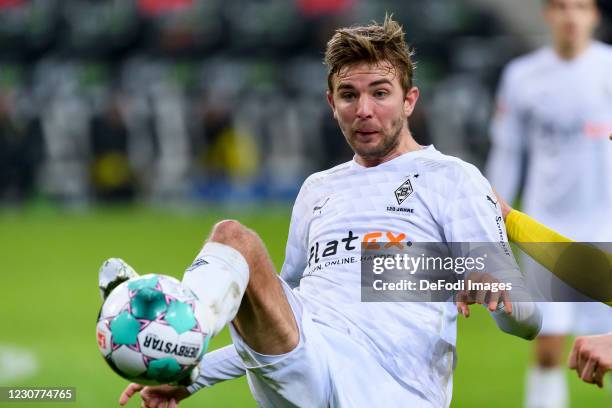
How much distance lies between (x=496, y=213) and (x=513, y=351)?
224 inches

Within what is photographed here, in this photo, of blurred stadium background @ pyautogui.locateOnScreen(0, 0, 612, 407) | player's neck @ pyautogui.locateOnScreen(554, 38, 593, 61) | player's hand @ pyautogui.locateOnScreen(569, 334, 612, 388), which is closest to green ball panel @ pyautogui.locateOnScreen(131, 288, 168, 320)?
player's hand @ pyautogui.locateOnScreen(569, 334, 612, 388)

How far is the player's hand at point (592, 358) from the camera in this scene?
13.4 feet

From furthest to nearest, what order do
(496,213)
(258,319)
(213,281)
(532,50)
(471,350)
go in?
(532,50)
(471,350)
(496,213)
(258,319)
(213,281)

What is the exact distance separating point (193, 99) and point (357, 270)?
1893 cm

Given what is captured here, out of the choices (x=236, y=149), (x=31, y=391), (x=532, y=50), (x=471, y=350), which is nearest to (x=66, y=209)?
(x=236, y=149)

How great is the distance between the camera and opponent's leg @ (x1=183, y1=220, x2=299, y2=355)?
14.1 ft

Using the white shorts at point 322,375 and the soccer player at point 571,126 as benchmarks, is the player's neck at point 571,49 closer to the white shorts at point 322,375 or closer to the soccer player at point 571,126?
the soccer player at point 571,126

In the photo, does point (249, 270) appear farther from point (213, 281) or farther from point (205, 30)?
point (205, 30)

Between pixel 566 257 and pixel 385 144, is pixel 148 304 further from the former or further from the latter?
pixel 566 257

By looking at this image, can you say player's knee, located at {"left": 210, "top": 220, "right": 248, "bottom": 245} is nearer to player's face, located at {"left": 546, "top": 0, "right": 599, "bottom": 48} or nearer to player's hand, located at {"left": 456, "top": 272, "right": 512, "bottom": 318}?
player's hand, located at {"left": 456, "top": 272, "right": 512, "bottom": 318}

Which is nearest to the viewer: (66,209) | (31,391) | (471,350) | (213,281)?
(213,281)

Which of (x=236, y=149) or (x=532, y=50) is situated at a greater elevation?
(x=532, y=50)

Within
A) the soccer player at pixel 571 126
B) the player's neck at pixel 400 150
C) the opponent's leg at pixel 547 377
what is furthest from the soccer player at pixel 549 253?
the soccer player at pixel 571 126

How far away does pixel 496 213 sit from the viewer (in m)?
4.81
